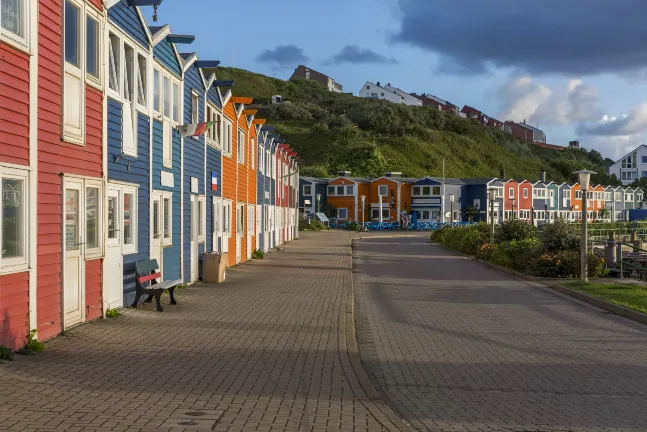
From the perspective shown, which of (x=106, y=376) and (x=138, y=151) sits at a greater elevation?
(x=138, y=151)

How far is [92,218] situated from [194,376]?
456cm

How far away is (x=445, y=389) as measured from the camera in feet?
29.1

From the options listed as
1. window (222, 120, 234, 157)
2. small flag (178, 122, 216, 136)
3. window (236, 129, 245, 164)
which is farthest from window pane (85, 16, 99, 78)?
window (236, 129, 245, 164)

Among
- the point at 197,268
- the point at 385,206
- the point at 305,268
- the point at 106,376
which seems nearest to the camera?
the point at 106,376

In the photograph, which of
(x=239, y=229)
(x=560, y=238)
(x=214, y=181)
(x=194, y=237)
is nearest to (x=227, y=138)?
(x=214, y=181)

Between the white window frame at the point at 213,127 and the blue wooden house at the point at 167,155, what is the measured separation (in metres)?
3.71

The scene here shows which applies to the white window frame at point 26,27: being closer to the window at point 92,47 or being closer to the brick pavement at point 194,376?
the window at point 92,47

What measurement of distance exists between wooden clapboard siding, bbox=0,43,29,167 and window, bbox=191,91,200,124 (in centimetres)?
1056

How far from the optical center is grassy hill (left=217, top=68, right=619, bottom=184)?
125 meters

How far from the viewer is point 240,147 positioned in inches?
1145

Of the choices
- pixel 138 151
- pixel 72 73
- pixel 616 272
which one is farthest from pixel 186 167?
pixel 616 272

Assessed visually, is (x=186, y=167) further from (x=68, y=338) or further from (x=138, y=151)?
(x=68, y=338)

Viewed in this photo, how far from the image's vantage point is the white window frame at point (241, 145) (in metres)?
28.3

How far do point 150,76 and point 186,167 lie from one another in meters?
3.95
